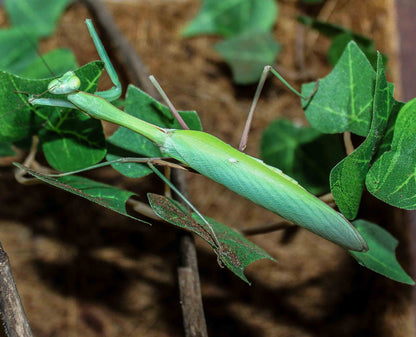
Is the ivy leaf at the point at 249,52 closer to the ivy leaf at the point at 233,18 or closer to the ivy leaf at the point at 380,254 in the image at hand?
the ivy leaf at the point at 233,18

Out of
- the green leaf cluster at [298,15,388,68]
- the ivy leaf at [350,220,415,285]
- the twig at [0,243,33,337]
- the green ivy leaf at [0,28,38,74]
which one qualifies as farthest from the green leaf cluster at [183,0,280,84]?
the twig at [0,243,33,337]

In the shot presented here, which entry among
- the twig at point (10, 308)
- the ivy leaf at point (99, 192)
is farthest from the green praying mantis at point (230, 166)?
the twig at point (10, 308)

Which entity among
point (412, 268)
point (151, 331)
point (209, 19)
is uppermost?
point (209, 19)

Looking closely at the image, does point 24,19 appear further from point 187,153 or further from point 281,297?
point 281,297

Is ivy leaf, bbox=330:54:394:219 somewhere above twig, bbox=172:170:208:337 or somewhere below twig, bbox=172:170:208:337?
above

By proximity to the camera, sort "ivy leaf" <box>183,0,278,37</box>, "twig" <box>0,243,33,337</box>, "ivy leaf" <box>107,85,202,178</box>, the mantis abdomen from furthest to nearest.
Result: 1. "ivy leaf" <box>183,0,278,37</box>
2. "ivy leaf" <box>107,85,202,178</box>
3. the mantis abdomen
4. "twig" <box>0,243,33,337</box>

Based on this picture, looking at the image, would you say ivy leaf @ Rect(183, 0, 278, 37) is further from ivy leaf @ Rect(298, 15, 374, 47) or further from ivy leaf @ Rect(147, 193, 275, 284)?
ivy leaf @ Rect(147, 193, 275, 284)

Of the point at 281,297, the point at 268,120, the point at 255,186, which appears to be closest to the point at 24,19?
the point at 268,120
